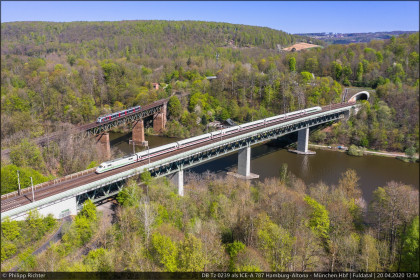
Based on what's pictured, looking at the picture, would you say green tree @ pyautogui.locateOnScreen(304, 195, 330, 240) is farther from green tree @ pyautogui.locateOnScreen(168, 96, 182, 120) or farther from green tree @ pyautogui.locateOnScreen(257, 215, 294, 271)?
green tree @ pyautogui.locateOnScreen(168, 96, 182, 120)

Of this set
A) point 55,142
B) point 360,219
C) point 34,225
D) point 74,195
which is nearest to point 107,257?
point 34,225

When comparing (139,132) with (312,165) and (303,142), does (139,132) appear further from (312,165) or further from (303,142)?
(312,165)

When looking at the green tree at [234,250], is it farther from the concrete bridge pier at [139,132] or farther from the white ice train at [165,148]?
the concrete bridge pier at [139,132]

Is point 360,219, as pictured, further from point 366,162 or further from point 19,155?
point 19,155

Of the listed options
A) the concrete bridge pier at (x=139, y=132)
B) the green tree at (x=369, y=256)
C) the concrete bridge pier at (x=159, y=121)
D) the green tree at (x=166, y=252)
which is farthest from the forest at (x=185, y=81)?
the green tree at (x=166, y=252)

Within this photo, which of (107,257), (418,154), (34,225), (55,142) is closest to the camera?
(418,154)

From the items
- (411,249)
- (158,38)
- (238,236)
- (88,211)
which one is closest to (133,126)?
(88,211)
